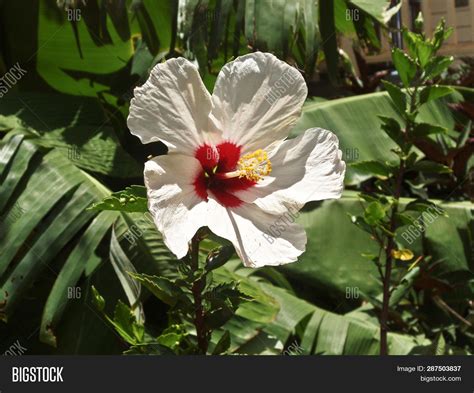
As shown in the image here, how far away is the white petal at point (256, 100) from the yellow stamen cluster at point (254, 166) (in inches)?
0.5

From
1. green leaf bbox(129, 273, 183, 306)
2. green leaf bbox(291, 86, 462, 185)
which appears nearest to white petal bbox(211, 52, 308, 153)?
green leaf bbox(129, 273, 183, 306)

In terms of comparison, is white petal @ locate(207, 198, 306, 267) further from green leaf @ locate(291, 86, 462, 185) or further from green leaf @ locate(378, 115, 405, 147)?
green leaf @ locate(291, 86, 462, 185)

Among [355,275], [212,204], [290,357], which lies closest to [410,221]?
[290,357]

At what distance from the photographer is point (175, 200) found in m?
0.53

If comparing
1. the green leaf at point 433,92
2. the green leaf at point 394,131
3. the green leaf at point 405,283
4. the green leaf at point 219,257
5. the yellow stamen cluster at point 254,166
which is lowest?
the green leaf at point 405,283

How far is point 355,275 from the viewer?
4.10 ft

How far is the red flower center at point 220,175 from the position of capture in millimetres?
573

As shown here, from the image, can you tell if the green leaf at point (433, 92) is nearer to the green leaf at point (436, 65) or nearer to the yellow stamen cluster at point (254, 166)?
the green leaf at point (436, 65)

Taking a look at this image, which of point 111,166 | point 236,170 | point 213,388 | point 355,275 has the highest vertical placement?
point 236,170

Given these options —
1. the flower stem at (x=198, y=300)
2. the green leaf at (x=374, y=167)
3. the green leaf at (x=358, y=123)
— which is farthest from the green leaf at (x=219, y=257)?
the green leaf at (x=358, y=123)

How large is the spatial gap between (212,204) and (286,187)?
0.06m

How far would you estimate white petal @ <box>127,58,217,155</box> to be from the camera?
1.72 feet

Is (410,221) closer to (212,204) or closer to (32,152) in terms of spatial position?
(212,204)

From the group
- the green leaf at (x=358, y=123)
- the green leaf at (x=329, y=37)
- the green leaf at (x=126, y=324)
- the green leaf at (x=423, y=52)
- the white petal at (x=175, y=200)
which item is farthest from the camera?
the green leaf at (x=358, y=123)
